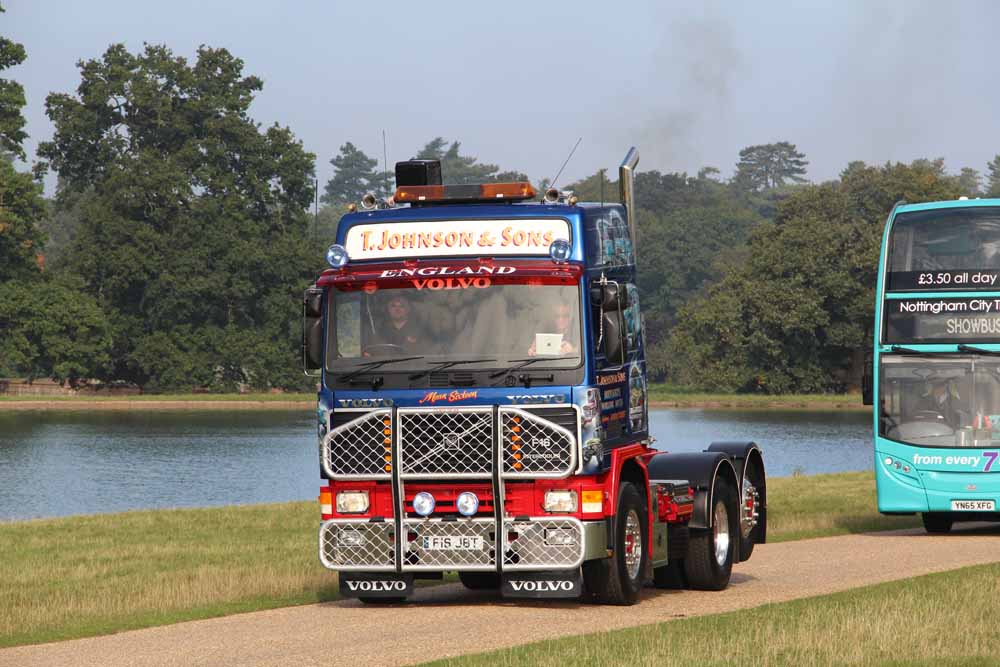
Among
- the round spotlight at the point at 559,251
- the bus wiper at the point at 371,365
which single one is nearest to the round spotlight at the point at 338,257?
the bus wiper at the point at 371,365

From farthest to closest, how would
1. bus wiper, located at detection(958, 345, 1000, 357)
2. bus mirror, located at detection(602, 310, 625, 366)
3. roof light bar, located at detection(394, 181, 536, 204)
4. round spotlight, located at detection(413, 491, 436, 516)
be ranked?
bus wiper, located at detection(958, 345, 1000, 357), roof light bar, located at detection(394, 181, 536, 204), round spotlight, located at detection(413, 491, 436, 516), bus mirror, located at detection(602, 310, 625, 366)

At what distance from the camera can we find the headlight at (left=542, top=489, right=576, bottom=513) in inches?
620

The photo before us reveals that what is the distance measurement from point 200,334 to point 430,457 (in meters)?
89.9

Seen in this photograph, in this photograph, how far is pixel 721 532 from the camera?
19.3 m

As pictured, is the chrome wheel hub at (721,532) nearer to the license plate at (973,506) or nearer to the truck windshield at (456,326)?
the truck windshield at (456,326)

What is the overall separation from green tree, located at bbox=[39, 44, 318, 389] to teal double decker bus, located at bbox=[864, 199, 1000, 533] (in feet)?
259

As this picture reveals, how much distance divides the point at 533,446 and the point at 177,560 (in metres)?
10.6

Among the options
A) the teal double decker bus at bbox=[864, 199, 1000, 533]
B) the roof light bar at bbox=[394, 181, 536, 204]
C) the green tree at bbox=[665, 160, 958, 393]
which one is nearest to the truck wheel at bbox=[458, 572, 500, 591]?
the roof light bar at bbox=[394, 181, 536, 204]

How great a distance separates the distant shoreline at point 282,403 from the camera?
311ft

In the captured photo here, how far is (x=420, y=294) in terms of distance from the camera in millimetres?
16109

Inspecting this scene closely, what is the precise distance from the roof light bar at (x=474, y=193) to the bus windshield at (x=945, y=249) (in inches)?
381

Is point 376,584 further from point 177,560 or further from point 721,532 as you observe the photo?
point 177,560

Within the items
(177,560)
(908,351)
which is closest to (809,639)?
(908,351)

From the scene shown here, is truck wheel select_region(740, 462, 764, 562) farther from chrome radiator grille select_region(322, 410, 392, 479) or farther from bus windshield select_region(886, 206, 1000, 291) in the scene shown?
chrome radiator grille select_region(322, 410, 392, 479)
